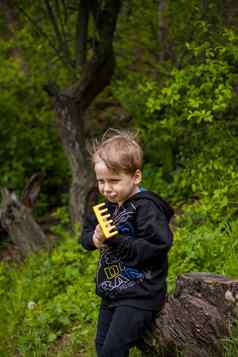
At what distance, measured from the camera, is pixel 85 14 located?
7785 mm

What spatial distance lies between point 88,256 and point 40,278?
0.53 metres

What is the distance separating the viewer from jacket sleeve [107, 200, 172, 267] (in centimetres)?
338

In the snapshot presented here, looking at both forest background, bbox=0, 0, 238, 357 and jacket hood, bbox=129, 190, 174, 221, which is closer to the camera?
jacket hood, bbox=129, 190, 174, 221

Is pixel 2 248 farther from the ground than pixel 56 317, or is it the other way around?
pixel 56 317

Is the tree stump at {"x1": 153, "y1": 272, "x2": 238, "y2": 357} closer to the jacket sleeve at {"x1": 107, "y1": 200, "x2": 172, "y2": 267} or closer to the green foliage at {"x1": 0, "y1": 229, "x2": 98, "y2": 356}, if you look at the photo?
the jacket sleeve at {"x1": 107, "y1": 200, "x2": 172, "y2": 267}

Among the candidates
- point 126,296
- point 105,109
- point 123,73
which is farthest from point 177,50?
point 126,296

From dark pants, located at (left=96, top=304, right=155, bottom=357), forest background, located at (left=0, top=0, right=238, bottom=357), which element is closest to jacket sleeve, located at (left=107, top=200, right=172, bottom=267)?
dark pants, located at (left=96, top=304, right=155, bottom=357)

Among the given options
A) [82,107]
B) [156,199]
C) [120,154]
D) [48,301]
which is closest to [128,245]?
[156,199]

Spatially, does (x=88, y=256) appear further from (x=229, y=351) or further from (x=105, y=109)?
(x=105, y=109)

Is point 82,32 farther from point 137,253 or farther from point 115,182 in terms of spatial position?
point 137,253

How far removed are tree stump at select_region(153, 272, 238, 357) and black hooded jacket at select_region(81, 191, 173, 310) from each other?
0.11 metres

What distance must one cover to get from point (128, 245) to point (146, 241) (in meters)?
0.09

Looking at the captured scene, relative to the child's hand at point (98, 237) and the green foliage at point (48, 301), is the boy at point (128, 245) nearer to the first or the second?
the child's hand at point (98, 237)

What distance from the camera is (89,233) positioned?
3645 millimetres
